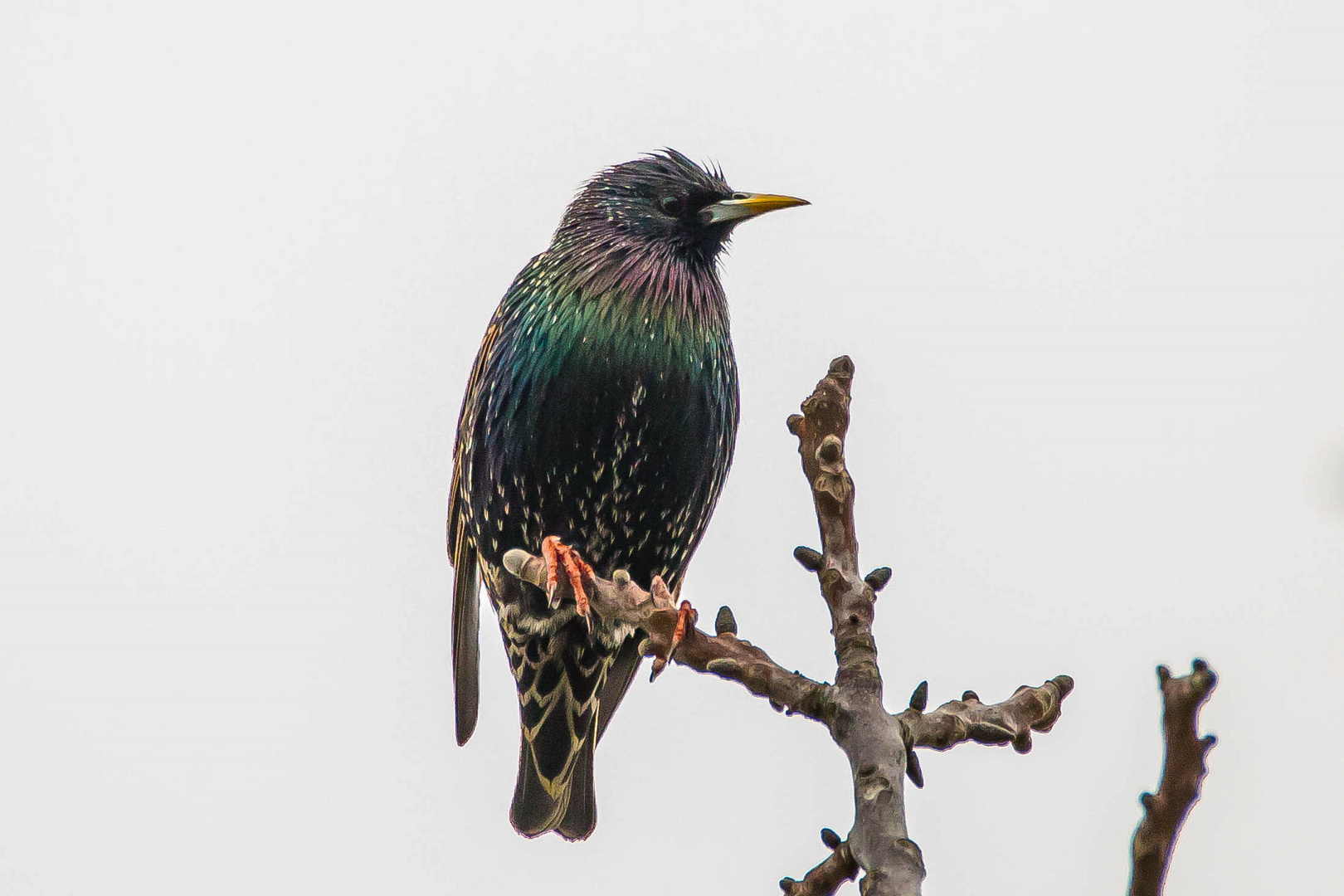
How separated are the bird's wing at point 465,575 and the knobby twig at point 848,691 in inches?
78.9

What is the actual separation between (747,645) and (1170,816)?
914mm

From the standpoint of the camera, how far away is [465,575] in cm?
465

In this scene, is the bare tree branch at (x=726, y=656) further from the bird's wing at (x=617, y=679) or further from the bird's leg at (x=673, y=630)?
the bird's wing at (x=617, y=679)

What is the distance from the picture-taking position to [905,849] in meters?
1.73

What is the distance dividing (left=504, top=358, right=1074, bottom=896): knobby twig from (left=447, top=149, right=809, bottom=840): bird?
137 centimetres

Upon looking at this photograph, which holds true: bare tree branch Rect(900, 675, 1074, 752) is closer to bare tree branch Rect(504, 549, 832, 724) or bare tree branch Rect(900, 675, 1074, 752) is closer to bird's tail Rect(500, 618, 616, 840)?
bare tree branch Rect(504, 549, 832, 724)

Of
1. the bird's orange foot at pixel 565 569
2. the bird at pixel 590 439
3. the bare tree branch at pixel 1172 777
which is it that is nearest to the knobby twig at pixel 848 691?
the bare tree branch at pixel 1172 777

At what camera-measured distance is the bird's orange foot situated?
3.10 metres

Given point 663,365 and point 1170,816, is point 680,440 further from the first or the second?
point 1170,816

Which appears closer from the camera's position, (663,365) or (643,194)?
→ (663,365)

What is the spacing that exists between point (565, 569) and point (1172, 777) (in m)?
2.32

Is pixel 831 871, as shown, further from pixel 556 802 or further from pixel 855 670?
pixel 556 802

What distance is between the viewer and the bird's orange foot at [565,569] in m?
3.10

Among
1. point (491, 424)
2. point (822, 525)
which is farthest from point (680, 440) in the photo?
point (822, 525)
